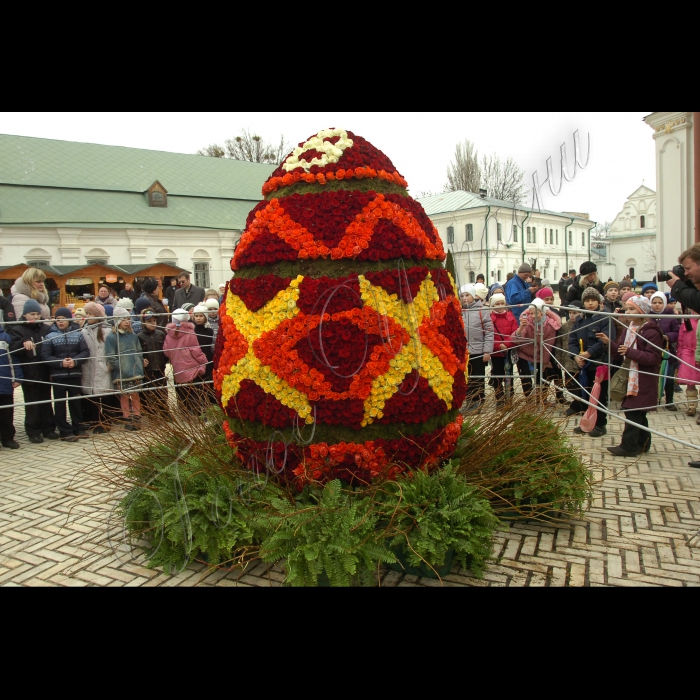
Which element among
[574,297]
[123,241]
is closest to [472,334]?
[574,297]

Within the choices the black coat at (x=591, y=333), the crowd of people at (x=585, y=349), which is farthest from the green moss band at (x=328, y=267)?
the black coat at (x=591, y=333)

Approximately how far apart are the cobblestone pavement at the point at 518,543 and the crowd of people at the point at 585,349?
0.92m

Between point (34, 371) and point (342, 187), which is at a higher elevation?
point (342, 187)

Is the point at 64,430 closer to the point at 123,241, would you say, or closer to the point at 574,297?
the point at 574,297

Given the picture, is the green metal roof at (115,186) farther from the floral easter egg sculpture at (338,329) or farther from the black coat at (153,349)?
the floral easter egg sculpture at (338,329)

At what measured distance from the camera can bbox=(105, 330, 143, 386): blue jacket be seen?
8.54m

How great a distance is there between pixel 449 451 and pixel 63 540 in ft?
11.0

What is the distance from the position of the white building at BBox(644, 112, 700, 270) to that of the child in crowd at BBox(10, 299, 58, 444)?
1847 cm

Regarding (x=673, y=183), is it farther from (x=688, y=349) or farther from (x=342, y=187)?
(x=342, y=187)

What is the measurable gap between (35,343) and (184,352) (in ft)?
6.70

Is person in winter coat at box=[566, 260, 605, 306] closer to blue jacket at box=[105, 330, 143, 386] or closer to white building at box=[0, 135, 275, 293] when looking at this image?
blue jacket at box=[105, 330, 143, 386]

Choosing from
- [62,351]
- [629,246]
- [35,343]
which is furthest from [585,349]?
[629,246]

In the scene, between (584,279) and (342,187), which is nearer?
(342,187)

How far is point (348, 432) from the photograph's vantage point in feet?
13.9
